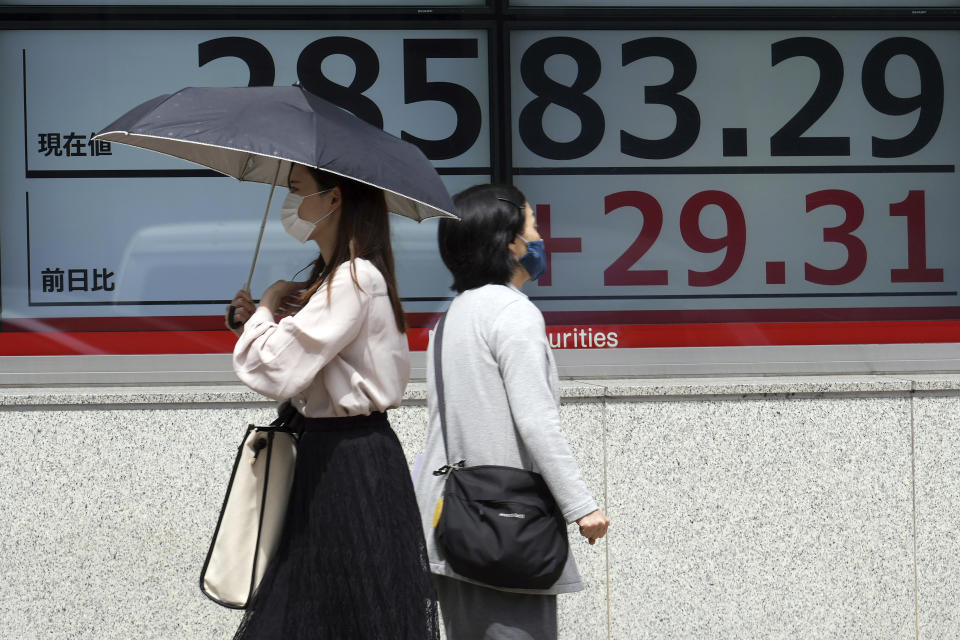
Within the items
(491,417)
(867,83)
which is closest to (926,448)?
(867,83)

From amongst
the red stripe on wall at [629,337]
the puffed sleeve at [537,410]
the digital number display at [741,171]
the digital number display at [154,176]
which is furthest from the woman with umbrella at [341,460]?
the digital number display at [741,171]

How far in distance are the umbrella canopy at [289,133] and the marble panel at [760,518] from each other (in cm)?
233

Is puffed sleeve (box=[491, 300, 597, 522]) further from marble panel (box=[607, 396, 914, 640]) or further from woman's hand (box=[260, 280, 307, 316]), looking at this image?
marble panel (box=[607, 396, 914, 640])

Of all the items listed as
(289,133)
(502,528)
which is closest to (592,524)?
(502,528)

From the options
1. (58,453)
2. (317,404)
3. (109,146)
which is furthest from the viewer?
(109,146)

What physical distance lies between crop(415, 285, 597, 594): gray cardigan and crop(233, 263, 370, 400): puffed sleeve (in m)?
0.36

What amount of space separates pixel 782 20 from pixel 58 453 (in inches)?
158

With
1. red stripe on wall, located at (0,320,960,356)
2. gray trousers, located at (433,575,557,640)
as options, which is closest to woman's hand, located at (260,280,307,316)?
gray trousers, located at (433,575,557,640)

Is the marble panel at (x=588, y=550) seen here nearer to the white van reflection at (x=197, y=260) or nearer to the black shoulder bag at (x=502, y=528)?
the white van reflection at (x=197, y=260)

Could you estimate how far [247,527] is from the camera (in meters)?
2.68

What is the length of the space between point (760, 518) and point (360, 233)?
2890 mm

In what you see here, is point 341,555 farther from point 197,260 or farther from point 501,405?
point 197,260

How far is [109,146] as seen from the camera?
5.30 meters

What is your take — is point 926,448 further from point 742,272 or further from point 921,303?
point 742,272
